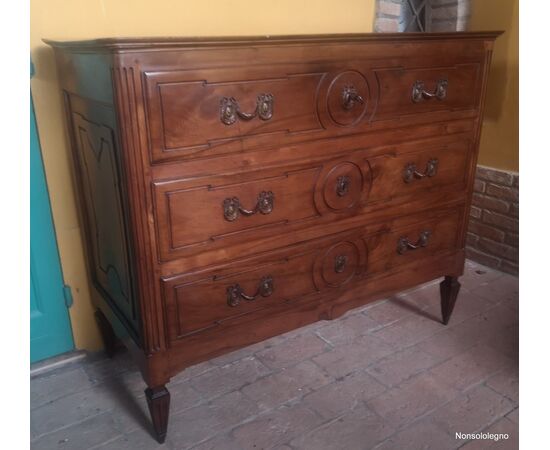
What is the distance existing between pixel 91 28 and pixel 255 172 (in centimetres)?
77

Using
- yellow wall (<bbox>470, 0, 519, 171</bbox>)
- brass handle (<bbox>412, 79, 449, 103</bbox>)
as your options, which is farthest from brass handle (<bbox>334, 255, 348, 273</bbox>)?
yellow wall (<bbox>470, 0, 519, 171</bbox>)

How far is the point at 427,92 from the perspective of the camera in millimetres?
1694

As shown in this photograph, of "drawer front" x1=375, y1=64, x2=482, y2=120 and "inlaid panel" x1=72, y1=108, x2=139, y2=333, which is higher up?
"drawer front" x1=375, y1=64, x2=482, y2=120

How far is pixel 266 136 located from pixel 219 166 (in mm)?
160

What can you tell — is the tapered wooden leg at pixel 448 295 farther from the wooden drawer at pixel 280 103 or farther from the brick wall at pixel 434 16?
the brick wall at pixel 434 16

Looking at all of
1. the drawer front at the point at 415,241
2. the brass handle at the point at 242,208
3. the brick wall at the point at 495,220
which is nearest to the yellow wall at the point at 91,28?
the brass handle at the point at 242,208

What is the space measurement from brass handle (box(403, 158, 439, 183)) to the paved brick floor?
739 millimetres

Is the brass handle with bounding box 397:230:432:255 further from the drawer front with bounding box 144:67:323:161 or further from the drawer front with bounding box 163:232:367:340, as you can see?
the drawer front with bounding box 144:67:323:161

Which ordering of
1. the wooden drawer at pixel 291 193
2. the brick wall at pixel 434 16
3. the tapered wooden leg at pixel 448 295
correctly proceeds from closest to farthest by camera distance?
the wooden drawer at pixel 291 193 → the tapered wooden leg at pixel 448 295 → the brick wall at pixel 434 16

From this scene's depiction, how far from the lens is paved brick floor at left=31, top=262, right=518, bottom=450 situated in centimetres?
165

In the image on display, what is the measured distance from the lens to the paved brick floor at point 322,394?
5.41 feet

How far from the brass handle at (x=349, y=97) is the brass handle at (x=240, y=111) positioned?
0.25 m
